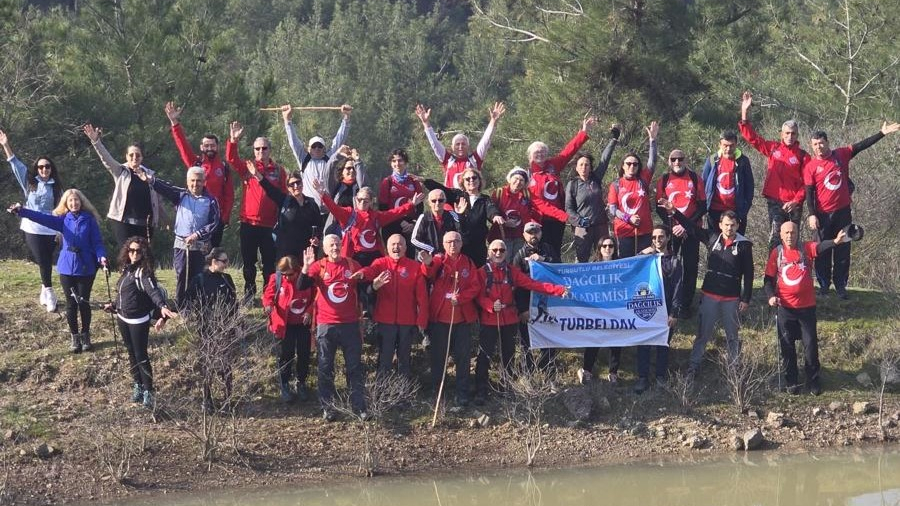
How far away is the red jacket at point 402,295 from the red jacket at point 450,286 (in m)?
0.15

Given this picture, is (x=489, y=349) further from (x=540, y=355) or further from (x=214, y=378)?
(x=214, y=378)

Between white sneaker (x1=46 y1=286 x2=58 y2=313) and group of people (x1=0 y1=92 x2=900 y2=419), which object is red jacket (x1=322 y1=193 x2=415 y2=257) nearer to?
group of people (x1=0 y1=92 x2=900 y2=419)

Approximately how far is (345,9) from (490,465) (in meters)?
47.7

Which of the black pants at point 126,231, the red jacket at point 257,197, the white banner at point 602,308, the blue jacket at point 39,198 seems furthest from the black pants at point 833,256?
the blue jacket at point 39,198

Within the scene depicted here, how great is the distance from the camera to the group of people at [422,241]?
41.6 ft

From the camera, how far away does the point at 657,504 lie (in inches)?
475

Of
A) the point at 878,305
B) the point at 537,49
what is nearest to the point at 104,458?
the point at 878,305

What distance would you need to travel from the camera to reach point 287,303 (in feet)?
41.7

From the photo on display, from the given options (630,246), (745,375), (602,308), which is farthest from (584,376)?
(745,375)

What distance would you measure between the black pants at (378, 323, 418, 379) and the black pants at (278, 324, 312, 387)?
0.79 meters

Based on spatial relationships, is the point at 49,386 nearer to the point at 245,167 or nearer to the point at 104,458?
the point at 104,458

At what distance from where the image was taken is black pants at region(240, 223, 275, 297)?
13.8 metres

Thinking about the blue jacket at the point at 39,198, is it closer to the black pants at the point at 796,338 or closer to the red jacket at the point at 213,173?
the red jacket at the point at 213,173

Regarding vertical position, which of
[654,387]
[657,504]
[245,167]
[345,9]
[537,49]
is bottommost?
[657,504]
